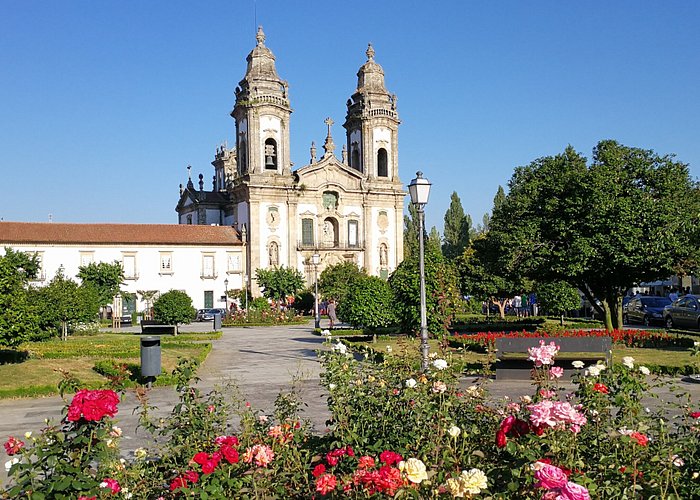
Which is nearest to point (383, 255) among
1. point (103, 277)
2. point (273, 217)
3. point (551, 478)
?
point (273, 217)

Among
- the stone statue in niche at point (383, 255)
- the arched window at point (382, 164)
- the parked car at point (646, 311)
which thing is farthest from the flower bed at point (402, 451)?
the arched window at point (382, 164)

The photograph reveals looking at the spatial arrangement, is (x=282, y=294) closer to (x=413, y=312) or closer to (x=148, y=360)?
(x=413, y=312)

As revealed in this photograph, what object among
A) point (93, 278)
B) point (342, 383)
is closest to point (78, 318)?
point (93, 278)

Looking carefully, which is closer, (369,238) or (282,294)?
(282,294)

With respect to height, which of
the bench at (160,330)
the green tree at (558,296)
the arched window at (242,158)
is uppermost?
the arched window at (242,158)

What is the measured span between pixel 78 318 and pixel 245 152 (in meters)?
31.0

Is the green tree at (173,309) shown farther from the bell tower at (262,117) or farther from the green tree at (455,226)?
the green tree at (455,226)

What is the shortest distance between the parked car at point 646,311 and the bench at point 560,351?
19.6m

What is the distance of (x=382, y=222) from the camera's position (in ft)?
198

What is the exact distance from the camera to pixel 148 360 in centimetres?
1491

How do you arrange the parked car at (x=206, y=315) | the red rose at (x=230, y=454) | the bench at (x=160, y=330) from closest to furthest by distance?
the red rose at (x=230, y=454) → the bench at (x=160, y=330) → the parked car at (x=206, y=315)

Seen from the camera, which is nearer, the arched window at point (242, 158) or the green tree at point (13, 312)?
the green tree at point (13, 312)

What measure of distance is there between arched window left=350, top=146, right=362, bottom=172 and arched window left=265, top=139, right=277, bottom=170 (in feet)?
29.3

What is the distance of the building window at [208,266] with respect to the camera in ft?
173
